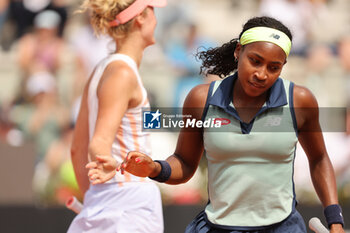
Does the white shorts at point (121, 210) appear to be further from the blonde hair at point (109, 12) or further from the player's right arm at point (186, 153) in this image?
the blonde hair at point (109, 12)

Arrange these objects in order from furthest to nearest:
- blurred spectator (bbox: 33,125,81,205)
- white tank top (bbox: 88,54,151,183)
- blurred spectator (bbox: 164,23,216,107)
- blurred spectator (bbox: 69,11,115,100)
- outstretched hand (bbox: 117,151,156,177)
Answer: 1. blurred spectator (bbox: 69,11,115,100)
2. blurred spectator (bbox: 164,23,216,107)
3. blurred spectator (bbox: 33,125,81,205)
4. white tank top (bbox: 88,54,151,183)
5. outstretched hand (bbox: 117,151,156,177)

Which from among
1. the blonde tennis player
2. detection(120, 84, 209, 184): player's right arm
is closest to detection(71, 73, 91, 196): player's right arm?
the blonde tennis player

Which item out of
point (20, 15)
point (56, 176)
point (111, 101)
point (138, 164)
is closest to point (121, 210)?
point (111, 101)

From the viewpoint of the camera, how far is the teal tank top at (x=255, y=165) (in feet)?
8.52

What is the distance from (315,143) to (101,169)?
0.91 m

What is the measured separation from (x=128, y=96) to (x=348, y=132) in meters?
4.64

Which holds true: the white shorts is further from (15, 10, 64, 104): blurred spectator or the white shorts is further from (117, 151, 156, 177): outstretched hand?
(15, 10, 64, 104): blurred spectator

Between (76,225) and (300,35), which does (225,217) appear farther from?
(300,35)

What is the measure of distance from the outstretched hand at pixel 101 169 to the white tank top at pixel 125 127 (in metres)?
0.56

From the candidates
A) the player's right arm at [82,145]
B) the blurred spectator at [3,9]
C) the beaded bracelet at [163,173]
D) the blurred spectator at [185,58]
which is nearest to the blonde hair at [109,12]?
the player's right arm at [82,145]

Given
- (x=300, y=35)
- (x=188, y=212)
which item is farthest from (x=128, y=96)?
(x=300, y=35)

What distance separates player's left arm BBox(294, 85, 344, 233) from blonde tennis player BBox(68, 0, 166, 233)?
876 millimetres

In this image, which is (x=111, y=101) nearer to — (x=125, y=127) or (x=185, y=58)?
(x=125, y=127)

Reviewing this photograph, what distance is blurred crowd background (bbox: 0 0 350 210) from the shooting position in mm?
7426
